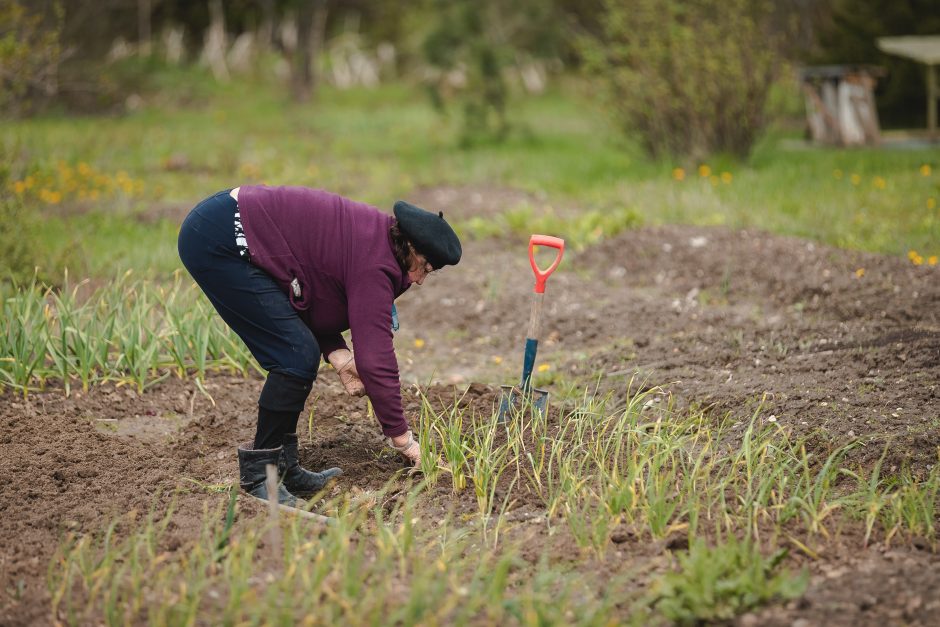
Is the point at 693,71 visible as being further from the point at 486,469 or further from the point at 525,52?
the point at 525,52

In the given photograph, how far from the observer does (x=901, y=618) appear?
8.55 feet

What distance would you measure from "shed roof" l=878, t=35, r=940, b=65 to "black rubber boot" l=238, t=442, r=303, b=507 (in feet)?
27.2

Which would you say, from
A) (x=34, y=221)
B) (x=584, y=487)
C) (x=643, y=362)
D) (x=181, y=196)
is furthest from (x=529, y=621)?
(x=181, y=196)

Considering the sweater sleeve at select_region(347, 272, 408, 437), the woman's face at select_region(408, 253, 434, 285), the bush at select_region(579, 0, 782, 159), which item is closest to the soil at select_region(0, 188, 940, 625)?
the sweater sleeve at select_region(347, 272, 408, 437)

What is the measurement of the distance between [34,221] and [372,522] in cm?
400

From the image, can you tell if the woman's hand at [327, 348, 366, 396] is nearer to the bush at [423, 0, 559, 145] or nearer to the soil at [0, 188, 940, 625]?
the soil at [0, 188, 940, 625]

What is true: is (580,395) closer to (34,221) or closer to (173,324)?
(173,324)

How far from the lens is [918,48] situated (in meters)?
9.73

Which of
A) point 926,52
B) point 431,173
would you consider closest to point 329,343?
point 431,173

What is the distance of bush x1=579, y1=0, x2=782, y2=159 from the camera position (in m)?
9.05

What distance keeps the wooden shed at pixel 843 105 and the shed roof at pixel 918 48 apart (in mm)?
348

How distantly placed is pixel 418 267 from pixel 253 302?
573 millimetres

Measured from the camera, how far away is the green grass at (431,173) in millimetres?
7039

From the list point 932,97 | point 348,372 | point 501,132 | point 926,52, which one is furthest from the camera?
point 501,132
